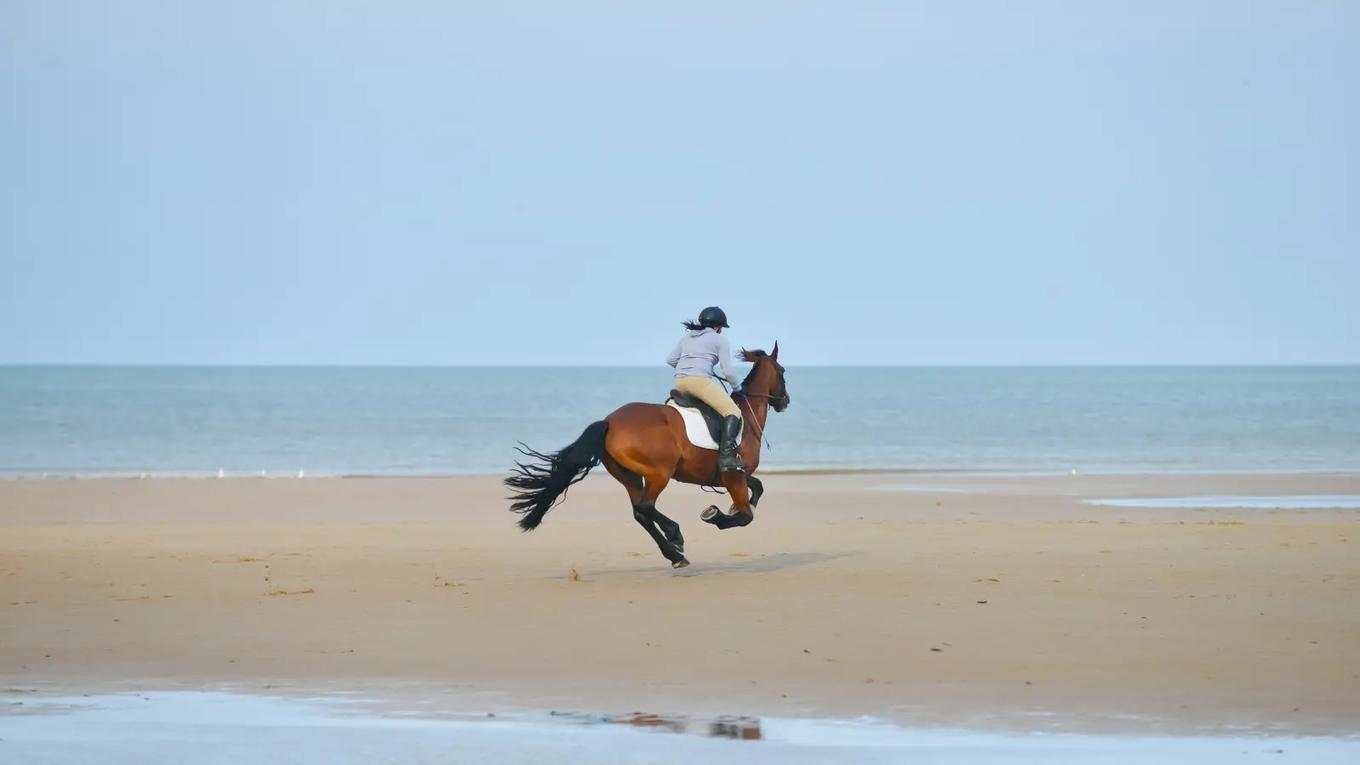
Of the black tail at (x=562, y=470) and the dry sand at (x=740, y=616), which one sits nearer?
the dry sand at (x=740, y=616)

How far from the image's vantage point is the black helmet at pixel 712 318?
579 inches

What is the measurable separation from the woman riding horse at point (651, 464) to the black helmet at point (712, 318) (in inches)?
0.8

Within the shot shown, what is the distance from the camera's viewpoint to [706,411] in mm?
14641

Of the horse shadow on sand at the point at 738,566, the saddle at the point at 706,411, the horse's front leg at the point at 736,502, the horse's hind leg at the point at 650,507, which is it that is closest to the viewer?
the horse's hind leg at the point at 650,507

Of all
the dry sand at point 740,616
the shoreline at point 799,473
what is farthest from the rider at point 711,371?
the shoreline at point 799,473

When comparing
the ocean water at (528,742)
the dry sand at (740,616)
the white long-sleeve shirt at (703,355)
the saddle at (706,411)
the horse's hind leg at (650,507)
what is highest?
the white long-sleeve shirt at (703,355)

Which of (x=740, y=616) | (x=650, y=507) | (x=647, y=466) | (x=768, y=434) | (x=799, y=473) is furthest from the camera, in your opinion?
(x=768, y=434)

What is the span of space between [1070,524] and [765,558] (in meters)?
5.32

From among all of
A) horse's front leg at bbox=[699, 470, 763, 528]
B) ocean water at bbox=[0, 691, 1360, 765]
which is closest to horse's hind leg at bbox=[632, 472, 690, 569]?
horse's front leg at bbox=[699, 470, 763, 528]

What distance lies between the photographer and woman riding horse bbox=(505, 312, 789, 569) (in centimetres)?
1420

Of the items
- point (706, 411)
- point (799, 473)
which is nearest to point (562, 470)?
point (706, 411)

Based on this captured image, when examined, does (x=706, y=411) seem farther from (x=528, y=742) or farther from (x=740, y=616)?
(x=528, y=742)

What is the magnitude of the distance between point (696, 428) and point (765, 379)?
1.24 metres

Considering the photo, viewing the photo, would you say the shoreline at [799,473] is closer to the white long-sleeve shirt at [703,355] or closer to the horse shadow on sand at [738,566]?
the horse shadow on sand at [738,566]
